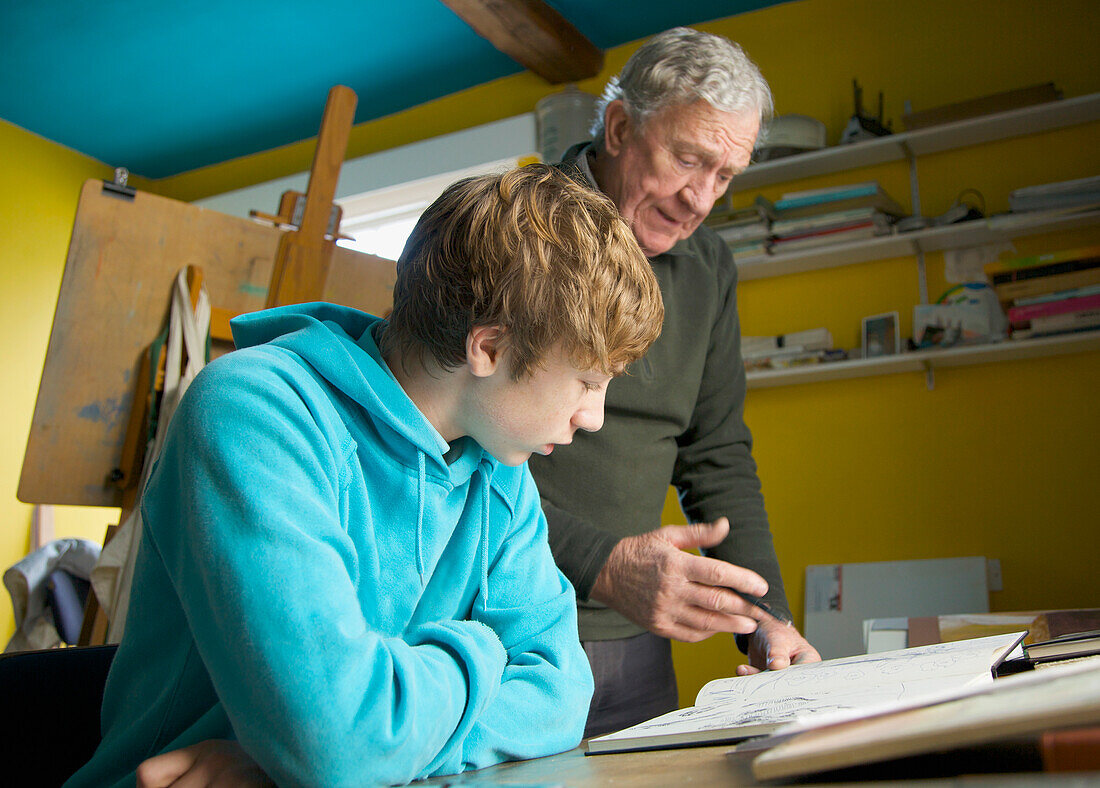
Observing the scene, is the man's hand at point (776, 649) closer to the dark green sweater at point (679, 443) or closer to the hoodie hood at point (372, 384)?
the dark green sweater at point (679, 443)

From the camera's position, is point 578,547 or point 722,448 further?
point 722,448

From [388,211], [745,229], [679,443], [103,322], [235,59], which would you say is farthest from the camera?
[388,211]

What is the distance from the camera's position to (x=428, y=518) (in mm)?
830

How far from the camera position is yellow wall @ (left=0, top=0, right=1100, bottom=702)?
276 cm

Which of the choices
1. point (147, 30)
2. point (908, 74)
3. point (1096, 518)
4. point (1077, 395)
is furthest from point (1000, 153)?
point (147, 30)

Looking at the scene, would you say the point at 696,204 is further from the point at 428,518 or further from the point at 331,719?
the point at 331,719

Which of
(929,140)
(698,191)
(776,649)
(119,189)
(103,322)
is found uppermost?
(929,140)

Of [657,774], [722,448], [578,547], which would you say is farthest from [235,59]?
[657,774]

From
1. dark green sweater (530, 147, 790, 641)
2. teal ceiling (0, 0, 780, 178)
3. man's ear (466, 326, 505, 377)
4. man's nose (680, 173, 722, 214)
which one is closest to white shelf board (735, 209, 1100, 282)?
teal ceiling (0, 0, 780, 178)

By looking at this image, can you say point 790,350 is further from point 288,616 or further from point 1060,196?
point 288,616

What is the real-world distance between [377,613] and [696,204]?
98 cm

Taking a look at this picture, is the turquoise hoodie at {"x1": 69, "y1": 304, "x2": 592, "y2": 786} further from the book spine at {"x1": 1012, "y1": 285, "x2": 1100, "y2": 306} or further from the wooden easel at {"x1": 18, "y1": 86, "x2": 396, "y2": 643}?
the book spine at {"x1": 1012, "y1": 285, "x2": 1100, "y2": 306}

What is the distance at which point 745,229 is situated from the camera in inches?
120

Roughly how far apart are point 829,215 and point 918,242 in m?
0.29
